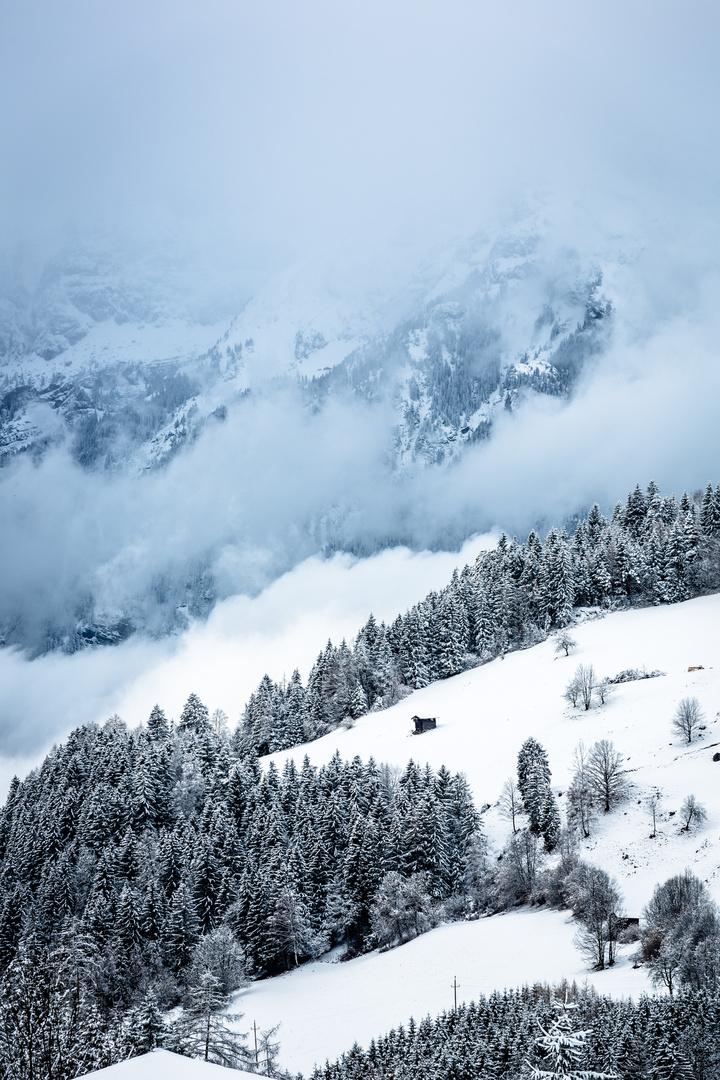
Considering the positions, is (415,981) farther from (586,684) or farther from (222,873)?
(586,684)

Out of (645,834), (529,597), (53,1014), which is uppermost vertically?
(529,597)

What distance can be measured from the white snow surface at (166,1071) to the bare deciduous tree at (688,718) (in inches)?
2746

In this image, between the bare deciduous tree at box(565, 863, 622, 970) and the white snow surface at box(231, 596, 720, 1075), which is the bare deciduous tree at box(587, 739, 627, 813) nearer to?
the white snow surface at box(231, 596, 720, 1075)

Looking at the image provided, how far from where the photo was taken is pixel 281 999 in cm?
5972

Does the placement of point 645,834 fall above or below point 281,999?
above

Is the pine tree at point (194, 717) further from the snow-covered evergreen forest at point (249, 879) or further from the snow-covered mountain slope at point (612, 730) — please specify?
the snow-covered mountain slope at point (612, 730)

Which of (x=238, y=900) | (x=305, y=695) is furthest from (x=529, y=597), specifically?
(x=238, y=900)

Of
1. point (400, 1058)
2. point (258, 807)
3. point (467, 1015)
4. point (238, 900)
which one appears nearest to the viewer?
point (400, 1058)

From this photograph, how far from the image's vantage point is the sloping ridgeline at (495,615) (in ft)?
397

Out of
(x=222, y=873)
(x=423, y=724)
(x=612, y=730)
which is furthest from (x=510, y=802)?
(x=222, y=873)

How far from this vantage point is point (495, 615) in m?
129

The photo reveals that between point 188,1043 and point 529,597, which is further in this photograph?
point 529,597

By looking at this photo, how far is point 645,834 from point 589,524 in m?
101

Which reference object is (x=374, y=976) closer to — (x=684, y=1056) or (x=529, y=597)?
(x=684, y=1056)
